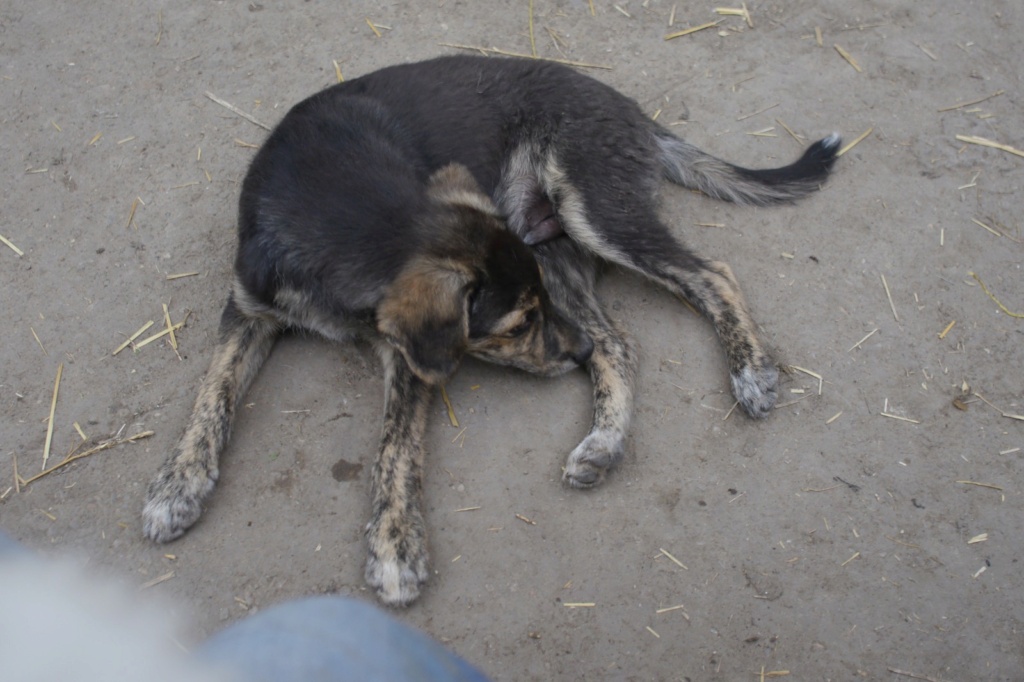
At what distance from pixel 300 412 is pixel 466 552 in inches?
44.5

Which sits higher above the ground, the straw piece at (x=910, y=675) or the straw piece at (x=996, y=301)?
the straw piece at (x=996, y=301)

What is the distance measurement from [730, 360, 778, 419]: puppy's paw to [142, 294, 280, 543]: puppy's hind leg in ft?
7.87

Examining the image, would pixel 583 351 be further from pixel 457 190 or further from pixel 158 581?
pixel 158 581

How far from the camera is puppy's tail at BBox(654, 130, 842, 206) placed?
16.5 feet

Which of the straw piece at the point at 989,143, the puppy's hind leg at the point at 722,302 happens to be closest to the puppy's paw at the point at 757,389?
the puppy's hind leg at the point at 722,302

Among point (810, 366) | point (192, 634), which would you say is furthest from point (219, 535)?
point (810, 366)

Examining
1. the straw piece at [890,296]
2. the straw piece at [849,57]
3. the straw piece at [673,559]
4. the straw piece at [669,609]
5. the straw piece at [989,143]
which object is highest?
the straw piece at [849,57]

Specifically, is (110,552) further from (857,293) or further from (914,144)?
(914,144)

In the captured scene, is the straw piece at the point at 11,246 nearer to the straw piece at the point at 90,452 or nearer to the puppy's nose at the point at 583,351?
the straw piece at the point at 90,452

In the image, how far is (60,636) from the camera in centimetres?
194

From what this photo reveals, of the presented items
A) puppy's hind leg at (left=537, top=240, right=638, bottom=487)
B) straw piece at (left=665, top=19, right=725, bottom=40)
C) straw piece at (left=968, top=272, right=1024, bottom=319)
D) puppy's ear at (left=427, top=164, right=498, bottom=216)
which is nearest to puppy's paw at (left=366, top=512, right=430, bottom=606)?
puppy's hind leg at (left=537, top=240, right=638, bottom=487)

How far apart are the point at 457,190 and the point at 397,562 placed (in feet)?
5.62

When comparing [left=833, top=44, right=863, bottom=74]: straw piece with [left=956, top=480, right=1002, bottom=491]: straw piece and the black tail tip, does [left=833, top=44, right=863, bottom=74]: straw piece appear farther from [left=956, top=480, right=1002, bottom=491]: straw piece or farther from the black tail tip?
[left=956, top=480, right=1002, bottom=491]: straw piece

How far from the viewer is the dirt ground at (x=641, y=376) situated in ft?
11.9
